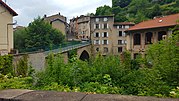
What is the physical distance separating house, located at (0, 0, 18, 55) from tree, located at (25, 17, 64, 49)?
23180 mm

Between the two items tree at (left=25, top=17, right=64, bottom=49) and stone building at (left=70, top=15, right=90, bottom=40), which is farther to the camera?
stone building at (left=70, top=15, right=90, bottom=40)

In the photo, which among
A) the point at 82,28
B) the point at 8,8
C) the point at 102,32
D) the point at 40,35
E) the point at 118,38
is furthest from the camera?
the point at 82,28

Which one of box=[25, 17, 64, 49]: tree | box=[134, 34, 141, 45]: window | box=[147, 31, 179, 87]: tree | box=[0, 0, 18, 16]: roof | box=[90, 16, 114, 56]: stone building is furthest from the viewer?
box=[90, 16, 114, 56]: stone building

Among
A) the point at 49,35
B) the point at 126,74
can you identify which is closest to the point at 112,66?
the point at 126,74

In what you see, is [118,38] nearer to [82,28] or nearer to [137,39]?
[82,28]

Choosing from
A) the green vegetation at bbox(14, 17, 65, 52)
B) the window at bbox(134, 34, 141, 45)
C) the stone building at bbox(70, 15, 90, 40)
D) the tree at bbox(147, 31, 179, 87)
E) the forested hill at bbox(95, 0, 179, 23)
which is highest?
the forested hill at bbox(95, 0, 179, 23)

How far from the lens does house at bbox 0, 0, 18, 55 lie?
2445 cm

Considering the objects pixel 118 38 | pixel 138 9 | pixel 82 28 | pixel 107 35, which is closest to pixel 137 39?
pixel 118 38

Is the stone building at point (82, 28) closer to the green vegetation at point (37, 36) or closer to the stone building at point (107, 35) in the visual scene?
the stone building at point (107, 35)

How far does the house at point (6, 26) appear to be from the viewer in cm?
2445

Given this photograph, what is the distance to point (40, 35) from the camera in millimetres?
51375

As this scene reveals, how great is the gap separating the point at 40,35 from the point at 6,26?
2648cm

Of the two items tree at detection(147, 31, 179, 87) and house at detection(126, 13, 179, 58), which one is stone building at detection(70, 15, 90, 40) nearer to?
house at detection(126, 13, 179, 58)

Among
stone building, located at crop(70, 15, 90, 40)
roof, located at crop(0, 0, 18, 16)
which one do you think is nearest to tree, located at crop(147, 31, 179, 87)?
roof, located at crop(0, 0, 18, 16)
